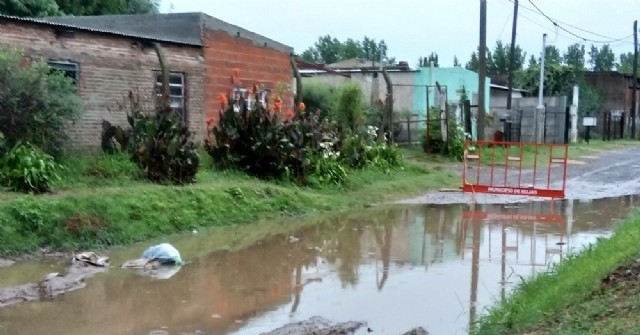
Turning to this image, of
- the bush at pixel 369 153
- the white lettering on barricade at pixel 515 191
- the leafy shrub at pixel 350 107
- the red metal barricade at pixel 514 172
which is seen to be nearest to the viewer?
the white lettering on barricade at pixel 515 191

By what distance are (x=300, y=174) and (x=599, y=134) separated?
1611 inches

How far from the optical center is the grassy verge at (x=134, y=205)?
532 inches

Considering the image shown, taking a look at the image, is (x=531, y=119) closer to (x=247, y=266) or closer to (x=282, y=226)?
(x=282, y=226)

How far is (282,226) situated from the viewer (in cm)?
1703

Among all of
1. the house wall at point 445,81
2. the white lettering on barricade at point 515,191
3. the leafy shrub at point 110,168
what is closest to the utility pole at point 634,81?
the house wall at point 445,81

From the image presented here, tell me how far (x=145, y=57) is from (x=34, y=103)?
5243 mm

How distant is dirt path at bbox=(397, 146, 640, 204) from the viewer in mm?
22062

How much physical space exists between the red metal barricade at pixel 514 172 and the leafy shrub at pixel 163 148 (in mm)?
8041

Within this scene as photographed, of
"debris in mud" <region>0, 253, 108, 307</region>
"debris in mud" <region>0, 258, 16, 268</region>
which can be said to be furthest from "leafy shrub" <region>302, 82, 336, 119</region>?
"debris in mud" <region>0, 253, 108, 307</region>

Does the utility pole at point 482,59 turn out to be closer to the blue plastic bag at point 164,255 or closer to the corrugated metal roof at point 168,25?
the corrugated metal roof at point 168,25

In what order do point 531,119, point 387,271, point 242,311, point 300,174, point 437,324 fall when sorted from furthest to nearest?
1. point 531,119
2. point 300,174
3. point 387,271
4. point 242,311
5. point 437,324

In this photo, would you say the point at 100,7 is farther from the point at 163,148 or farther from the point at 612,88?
the point at 612,88

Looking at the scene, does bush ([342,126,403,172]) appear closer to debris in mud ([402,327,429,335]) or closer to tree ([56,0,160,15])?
tree ([56,0,160,15])

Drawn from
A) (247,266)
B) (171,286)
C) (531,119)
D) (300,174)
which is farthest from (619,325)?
(531,119)
